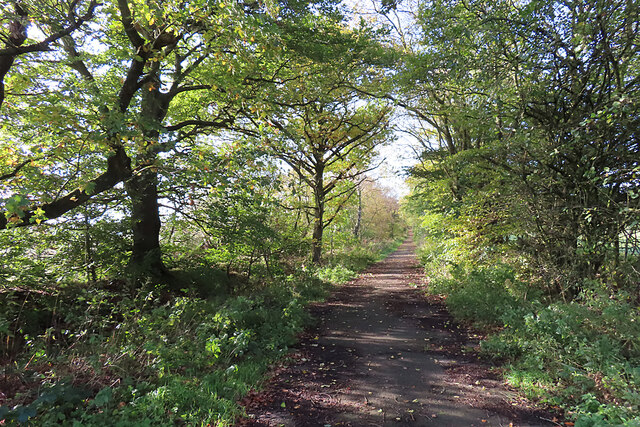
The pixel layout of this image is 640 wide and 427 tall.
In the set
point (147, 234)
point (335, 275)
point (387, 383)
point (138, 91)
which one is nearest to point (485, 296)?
point (387, 383)

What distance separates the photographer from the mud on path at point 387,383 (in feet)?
11.4

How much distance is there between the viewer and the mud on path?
3.48 metres

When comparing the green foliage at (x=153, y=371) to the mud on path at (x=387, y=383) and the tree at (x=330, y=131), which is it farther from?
the tree at (x=330, y=131)

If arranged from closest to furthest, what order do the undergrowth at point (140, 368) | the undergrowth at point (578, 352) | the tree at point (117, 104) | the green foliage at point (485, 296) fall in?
the undergrowth at point (140, 368) → the undergrowth at point (578, 352) → the tree at point (117, 104) → the green foliage at point (485, 296)

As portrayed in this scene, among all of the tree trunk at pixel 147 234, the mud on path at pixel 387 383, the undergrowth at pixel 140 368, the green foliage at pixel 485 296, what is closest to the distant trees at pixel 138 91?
the tree trunk at pixel 147 234

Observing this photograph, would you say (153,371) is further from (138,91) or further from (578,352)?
(138,91)

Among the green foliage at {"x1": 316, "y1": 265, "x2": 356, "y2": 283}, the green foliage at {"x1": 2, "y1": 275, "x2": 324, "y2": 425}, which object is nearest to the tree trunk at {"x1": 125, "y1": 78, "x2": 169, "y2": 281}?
the green foliage at {"x1": 2, "y1": 275, "x2": 324, "y2": 425}

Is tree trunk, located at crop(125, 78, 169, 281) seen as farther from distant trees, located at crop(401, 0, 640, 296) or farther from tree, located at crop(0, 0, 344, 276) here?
distant trees, located at crop(401, 0, 640, 296)

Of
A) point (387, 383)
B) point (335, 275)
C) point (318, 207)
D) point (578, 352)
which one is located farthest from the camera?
point (318, 207)

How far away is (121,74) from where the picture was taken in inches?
321

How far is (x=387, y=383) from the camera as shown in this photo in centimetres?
430

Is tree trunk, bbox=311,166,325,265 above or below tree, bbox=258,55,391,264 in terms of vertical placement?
below

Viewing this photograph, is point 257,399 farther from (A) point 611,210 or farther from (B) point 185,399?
(A) point 611,210

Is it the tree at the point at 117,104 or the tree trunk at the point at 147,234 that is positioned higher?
the tree at the point at 117,104
